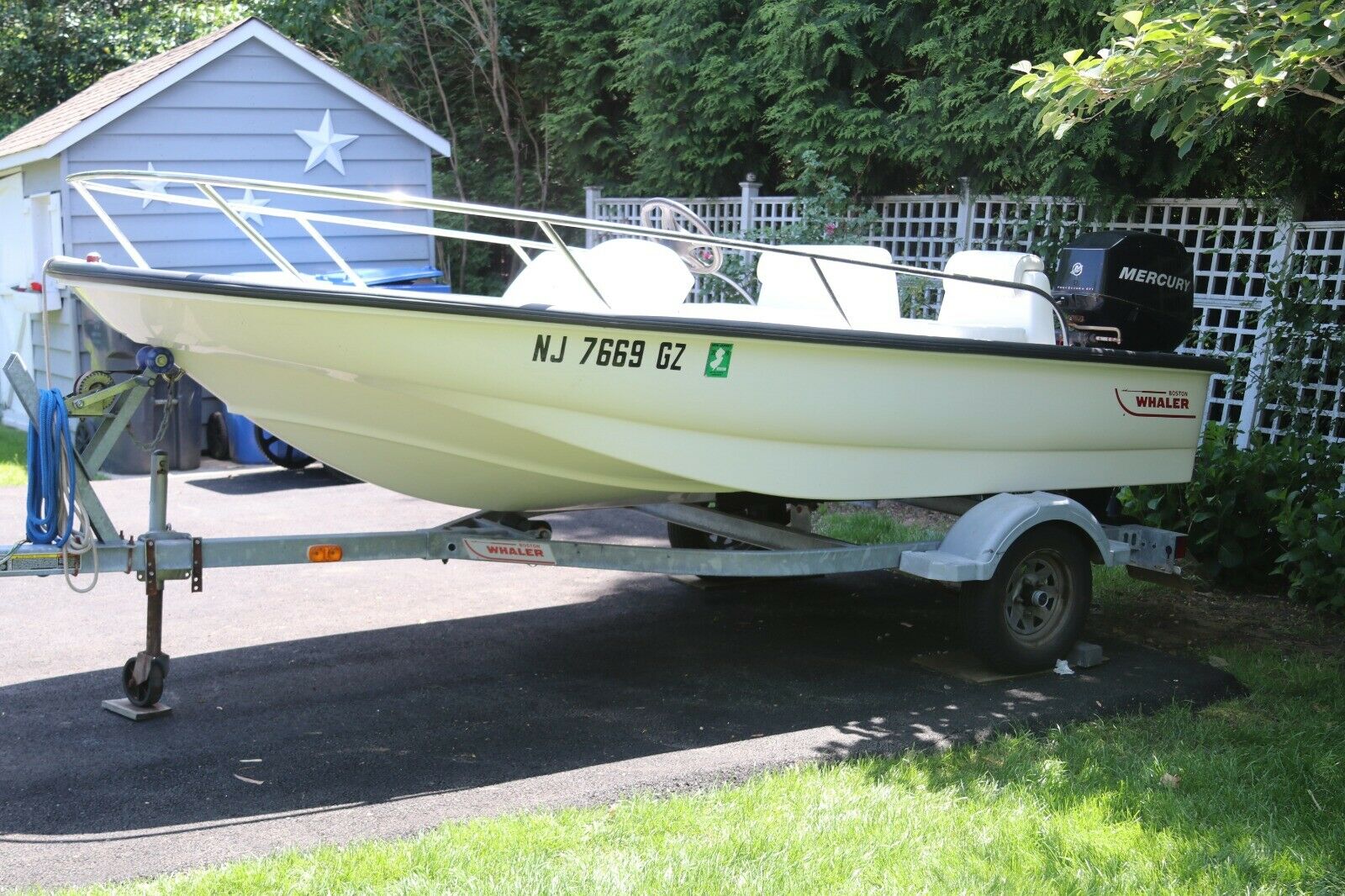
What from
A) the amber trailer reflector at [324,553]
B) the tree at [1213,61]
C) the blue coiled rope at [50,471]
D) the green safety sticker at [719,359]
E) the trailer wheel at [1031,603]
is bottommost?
the trailer wheel at [1031,603]

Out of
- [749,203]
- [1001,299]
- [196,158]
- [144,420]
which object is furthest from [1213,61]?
Result: [196,158]

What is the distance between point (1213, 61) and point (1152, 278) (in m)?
1.41

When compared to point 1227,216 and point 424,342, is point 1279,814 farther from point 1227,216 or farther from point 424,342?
point 1227,216

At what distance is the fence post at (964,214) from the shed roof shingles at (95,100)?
250 inches

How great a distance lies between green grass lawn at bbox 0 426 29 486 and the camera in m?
9.27

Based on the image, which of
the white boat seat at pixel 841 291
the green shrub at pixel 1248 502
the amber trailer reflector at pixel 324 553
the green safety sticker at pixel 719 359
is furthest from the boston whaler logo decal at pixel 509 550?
the green shrub at pixel 1248 502

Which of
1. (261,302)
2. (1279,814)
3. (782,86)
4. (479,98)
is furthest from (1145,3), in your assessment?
(479,98)

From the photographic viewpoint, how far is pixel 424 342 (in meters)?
4.22

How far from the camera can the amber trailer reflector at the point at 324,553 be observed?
4406 millimetres

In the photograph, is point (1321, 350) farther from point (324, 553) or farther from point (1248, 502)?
point (324, 553)

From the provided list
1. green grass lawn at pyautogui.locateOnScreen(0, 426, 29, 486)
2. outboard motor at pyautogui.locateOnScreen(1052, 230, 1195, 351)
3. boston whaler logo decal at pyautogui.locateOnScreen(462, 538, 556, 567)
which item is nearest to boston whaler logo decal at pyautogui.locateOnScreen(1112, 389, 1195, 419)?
outboard motor at pyautogui.locateOnScreen(1052, 230, 1195, 351)

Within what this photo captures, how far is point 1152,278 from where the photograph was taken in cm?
582

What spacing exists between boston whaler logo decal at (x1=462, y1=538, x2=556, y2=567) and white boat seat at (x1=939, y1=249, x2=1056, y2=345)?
212 centimetres

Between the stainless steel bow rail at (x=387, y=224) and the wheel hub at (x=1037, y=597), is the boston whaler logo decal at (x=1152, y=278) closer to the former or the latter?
the stainless steel bow rail at (x=387, y=224)
